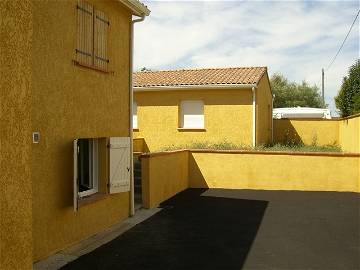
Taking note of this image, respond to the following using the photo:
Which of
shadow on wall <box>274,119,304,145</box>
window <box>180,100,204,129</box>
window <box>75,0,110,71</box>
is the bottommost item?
shadow on wall <box>274,119,304,145</box>

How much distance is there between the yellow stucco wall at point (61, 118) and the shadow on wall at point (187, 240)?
638mm

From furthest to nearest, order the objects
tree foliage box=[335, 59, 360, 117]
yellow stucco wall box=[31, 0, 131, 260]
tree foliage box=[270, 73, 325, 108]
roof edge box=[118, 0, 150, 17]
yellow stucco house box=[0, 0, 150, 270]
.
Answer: tree foliage box=[270, 73, 325, 108] → tree foliage box=[335, 59, 360, 117] → roof edge box=[118, 0, 150, 17] → yellow stucco wall box=[31, 0, 131, 260] → yellow stucco house box=[0, 0, 150, 270]

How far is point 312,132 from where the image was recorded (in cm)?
2641

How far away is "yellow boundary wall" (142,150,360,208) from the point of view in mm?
13258

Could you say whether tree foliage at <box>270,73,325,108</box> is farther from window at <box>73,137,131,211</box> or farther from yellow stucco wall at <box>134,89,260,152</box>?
window at <box>73,137,131,211</box>

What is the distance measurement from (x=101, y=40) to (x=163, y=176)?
4.70 m

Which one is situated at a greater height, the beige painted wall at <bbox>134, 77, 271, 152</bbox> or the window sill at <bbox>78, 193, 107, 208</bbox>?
the beige painted wall at <bbox>134, 77, 271, 152</bbox>

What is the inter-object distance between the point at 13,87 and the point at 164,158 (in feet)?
27.1

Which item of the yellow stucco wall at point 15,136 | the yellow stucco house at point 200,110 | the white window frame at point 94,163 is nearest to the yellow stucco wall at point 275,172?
the yellow stucco house at point 200,110

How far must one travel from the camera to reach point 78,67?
759cm

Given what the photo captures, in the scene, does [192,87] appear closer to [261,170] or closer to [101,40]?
[261,170]

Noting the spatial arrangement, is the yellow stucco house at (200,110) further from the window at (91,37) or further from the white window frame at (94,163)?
the white window frame at (94,163)

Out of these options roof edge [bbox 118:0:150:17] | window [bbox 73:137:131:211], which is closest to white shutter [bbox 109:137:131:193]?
window [bbox 73:137:131:211]

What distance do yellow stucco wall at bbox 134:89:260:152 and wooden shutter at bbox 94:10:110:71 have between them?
35.1 feet
